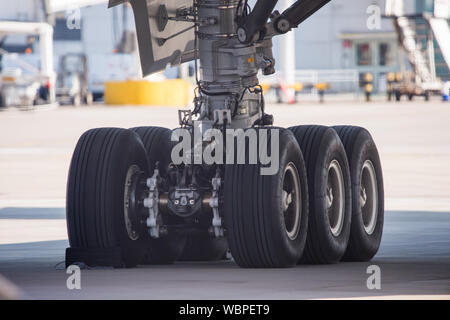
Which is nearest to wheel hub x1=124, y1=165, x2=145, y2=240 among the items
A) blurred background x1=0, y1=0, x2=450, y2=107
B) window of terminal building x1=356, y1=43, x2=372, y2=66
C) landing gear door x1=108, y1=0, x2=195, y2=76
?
landing gear door x1=108, y1=0, x2=195, y2=76

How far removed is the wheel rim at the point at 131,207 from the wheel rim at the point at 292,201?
1.15 m

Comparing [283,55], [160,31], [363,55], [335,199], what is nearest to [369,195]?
[335,199]

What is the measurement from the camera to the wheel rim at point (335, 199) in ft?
32.2

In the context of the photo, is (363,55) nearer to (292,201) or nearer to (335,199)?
(335,199)

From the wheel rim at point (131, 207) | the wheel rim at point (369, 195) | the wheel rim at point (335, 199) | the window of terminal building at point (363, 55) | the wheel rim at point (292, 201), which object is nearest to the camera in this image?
the wheel rim at point (292, 201)

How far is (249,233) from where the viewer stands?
8586mm

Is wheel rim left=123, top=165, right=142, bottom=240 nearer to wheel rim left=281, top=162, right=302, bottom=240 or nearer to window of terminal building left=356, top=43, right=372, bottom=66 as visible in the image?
wheel rim left=281, top=162, right=302, bottom=240

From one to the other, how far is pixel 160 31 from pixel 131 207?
5.12 ft

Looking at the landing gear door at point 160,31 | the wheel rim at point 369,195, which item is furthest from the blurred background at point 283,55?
the landing gear door at point 160,31

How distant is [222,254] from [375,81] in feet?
217

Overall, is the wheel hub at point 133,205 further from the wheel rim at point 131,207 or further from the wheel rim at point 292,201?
the wheel rim at point 292,201

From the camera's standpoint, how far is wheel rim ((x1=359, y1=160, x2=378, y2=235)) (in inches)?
418

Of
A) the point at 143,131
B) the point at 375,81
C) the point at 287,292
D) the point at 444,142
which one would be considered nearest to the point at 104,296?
the point at 287,292

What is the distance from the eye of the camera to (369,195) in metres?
10.7
